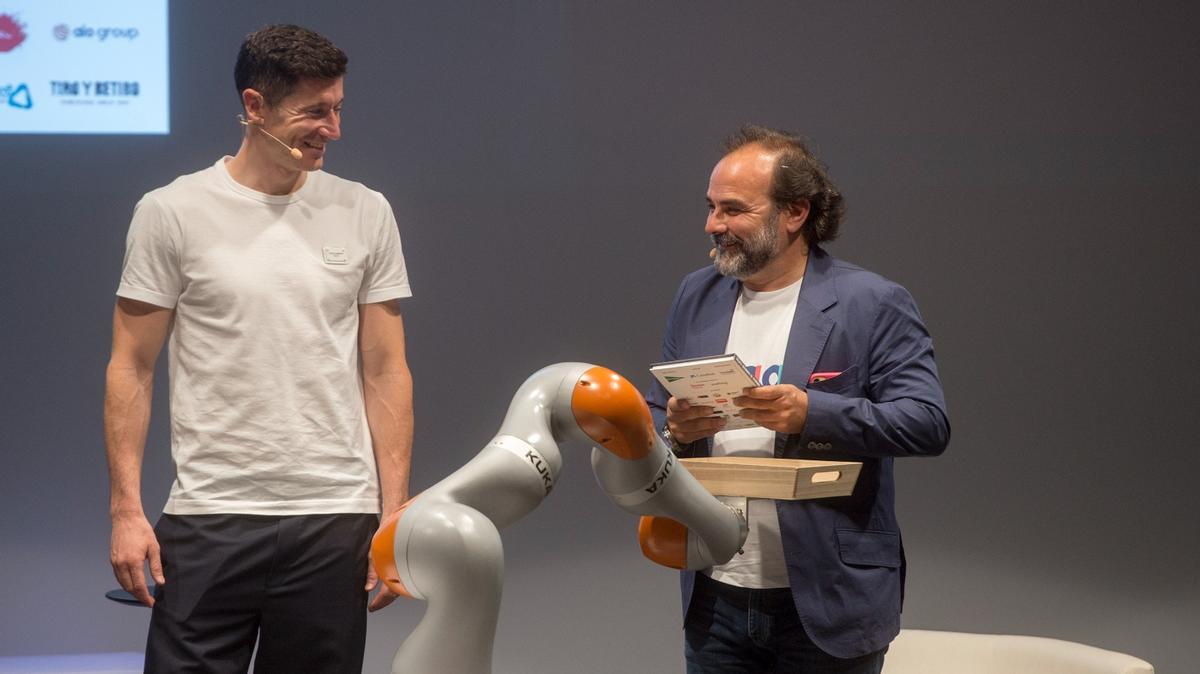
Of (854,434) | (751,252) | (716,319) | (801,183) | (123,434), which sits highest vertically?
(801,183)

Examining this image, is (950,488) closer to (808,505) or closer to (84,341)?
(808,505)

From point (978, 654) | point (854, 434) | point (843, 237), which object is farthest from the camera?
point (843, 237)

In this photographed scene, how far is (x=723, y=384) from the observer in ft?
6.22

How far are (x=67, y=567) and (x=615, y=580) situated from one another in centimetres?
163

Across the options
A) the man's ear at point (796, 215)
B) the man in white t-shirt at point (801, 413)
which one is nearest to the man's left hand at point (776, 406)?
the man in white t-shirt at point (801, 413)

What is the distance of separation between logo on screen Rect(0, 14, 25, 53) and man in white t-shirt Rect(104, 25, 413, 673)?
165cm

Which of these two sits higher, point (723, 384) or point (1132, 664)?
point (723, 384)

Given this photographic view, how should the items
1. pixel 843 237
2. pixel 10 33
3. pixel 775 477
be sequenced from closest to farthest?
pixel 775 477 → pixel 10 33 → pixel 843 237

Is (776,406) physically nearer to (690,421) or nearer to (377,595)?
(690,421)

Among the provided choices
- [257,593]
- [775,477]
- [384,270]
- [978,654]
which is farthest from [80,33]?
[978,654]

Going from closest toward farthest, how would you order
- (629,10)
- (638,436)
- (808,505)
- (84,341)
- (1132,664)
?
1. (638,436)
2. (808,505)
3. (1132,664)
4. (84,341)
5. (629,10)

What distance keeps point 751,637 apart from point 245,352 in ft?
3.23

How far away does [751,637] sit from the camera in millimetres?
2066

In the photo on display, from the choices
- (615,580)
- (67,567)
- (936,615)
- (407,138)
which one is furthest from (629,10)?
(67,567)
